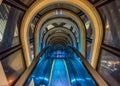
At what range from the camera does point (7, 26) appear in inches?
234

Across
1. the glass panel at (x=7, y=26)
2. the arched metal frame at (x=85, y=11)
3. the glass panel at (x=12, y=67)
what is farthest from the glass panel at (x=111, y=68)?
the glass panel at (x=7, y=26)

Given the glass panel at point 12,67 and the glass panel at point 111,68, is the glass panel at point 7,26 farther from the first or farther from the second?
the glass panel at point 111,68

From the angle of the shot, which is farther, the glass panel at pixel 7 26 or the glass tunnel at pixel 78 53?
the glass panel at pixel 7 26

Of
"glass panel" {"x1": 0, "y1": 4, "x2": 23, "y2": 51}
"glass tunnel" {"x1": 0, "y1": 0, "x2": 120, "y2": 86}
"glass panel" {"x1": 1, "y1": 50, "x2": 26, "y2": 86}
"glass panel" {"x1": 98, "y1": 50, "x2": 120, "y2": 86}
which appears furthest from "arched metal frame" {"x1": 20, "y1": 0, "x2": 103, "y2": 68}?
"glass panel" {"x1": 1, "y1": 50, "x2": 26, "y2": 86}

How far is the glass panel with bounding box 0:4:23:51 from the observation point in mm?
5270

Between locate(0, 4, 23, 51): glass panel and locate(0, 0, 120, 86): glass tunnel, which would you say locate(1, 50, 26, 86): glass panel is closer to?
locate(0, 0, 120, 86): glass tunnel

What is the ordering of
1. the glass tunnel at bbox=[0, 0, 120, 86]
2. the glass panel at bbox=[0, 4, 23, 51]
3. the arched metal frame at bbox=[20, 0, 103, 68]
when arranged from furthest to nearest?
the arched metal frame at bbox=[20, 0, 103, 68] → the glass panel at bbox=[0, 4, 23, 51] → the glass tunnel at bbox=[0, 0, 120, 86]

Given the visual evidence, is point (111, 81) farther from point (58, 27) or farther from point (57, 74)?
point (58, 27)

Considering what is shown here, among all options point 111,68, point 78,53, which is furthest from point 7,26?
point 111,68

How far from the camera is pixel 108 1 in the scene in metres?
5.17

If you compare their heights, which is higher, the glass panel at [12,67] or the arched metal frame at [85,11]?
the arched metal frame at [85,11]

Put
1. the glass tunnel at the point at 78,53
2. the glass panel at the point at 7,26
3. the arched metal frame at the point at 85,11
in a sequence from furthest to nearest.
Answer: the arched metal frame at the point at 85,11
the glass panel at the point at 7,26
the glass tunnel at the point at 78,53

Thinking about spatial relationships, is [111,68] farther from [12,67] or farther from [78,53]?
[12,67]

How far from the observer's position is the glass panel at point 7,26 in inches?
207
